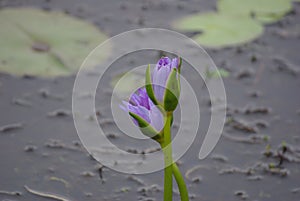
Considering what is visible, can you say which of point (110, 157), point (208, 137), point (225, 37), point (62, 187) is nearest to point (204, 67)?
point (225, 37)

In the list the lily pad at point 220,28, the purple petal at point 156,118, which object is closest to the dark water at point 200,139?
the lily pad at point 220,28

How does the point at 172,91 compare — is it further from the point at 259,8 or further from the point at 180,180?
the point at 259,8

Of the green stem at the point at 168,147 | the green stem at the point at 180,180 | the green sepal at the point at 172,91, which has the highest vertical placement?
the green sepal at the point at 172,91

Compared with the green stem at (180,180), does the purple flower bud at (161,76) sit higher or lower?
higher

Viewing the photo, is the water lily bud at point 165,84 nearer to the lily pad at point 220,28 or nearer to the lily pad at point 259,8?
the lily pad at point 220,28

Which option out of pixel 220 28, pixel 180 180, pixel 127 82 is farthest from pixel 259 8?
pixel 180 180

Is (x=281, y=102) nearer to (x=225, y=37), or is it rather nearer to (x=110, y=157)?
(x=225, y=37)
